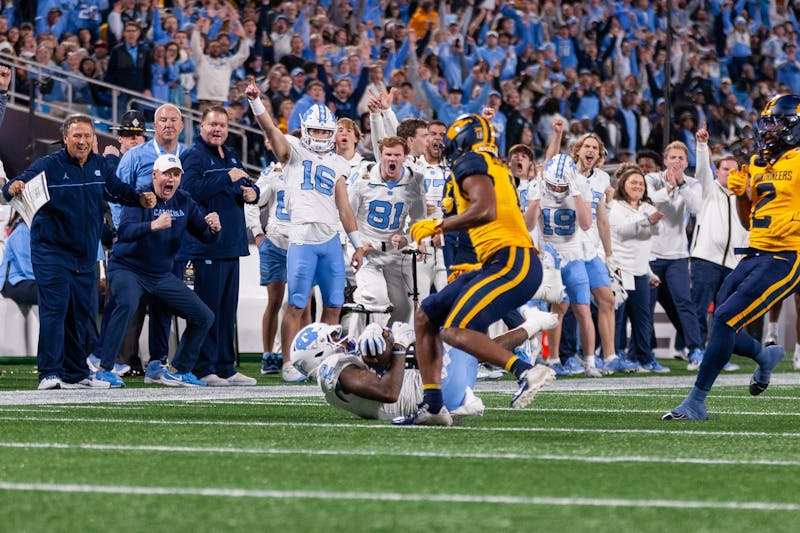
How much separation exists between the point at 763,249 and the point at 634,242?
6348 mm

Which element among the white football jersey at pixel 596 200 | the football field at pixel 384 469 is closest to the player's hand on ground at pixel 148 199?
the football field at pixel 384 469

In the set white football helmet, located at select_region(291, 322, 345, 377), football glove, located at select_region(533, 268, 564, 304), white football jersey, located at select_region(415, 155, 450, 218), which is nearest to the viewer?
white football helmet, located at select_region(291, 322, 345, 377)

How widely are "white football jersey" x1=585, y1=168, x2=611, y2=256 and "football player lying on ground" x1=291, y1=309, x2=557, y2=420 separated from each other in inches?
229

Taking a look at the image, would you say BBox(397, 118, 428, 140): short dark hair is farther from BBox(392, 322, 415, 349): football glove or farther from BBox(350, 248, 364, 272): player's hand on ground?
BBox(392, 322, 415, 349): football glove

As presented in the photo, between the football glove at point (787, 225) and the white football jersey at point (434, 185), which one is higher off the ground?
the white football jersey at point (434, 185)

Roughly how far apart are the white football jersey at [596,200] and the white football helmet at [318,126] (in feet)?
9.41

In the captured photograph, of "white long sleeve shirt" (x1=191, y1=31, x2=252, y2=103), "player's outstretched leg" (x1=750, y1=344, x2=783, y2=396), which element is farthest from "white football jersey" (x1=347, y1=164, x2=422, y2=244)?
"white long sleeve shirt" (x1=191, y1=31, x2=252, y2=103)

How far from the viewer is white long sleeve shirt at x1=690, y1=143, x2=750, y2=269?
1622 cm

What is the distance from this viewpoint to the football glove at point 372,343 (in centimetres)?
848

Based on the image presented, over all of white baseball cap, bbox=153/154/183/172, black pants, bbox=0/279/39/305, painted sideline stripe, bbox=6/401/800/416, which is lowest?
painted sideline stripe, bbox=6/401/800/416

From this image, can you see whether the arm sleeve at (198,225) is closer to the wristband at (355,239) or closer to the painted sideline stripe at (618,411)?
the wristband at (355,239)

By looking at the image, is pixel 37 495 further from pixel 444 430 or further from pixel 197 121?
pixel 197 121

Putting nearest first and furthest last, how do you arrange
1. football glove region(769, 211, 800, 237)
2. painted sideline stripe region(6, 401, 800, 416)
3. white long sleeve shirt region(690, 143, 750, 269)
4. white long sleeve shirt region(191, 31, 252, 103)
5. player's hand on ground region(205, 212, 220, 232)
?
1. football glove region(769, 211, 800, 237)
2. painted sideline stripe region(6, 401, 800, 416)
3. player's hand on ground region(205, 212, 220, 232)
4. white long sleeve shirt region(690, 143, 750, 269)
5. white long sleeve shirt region(191, 31, 252, 103)

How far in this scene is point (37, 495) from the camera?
5449 mm
